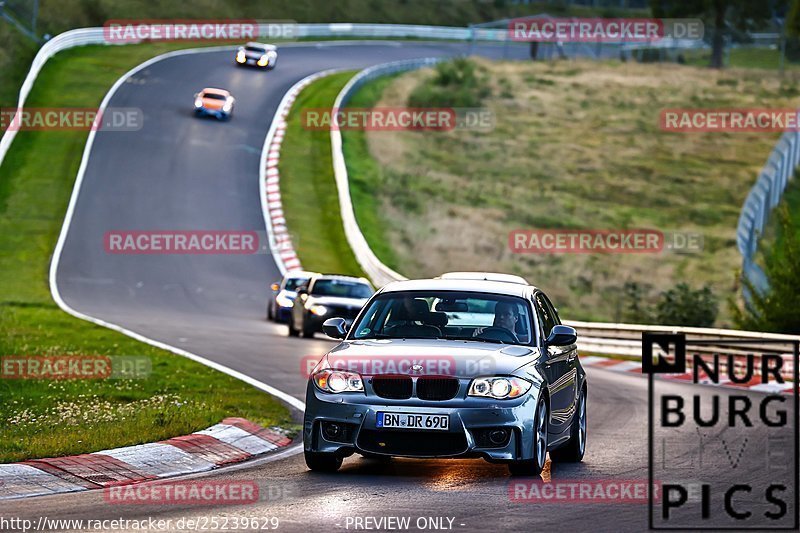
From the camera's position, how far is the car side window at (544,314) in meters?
12.3

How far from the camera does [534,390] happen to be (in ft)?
35.9

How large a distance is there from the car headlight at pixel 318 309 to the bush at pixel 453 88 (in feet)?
133

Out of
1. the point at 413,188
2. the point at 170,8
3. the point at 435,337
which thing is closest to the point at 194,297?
the point at 413,188

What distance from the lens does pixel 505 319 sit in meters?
11.9

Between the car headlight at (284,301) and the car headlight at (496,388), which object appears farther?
the car headlight at (284,301)

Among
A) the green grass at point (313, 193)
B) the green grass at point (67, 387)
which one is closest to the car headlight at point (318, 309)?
the green grass at point (67, 387)

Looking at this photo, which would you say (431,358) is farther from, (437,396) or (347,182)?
(347,182)

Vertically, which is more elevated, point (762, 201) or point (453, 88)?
point (453, 88)

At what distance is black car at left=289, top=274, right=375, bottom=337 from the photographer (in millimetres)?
27547

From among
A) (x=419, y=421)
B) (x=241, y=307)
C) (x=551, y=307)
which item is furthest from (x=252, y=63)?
(x=419, y=421)

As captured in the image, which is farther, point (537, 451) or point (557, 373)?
point (557, 373)

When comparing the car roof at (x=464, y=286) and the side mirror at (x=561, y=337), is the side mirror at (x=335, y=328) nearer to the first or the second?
the car roof at (x=464, y=286)

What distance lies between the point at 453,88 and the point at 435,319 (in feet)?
199

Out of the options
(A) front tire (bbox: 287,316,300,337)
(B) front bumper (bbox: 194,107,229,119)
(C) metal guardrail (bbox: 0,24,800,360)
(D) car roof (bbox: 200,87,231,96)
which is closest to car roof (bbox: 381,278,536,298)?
(C) metal guardrail (bbox: 0,24,800,360)
